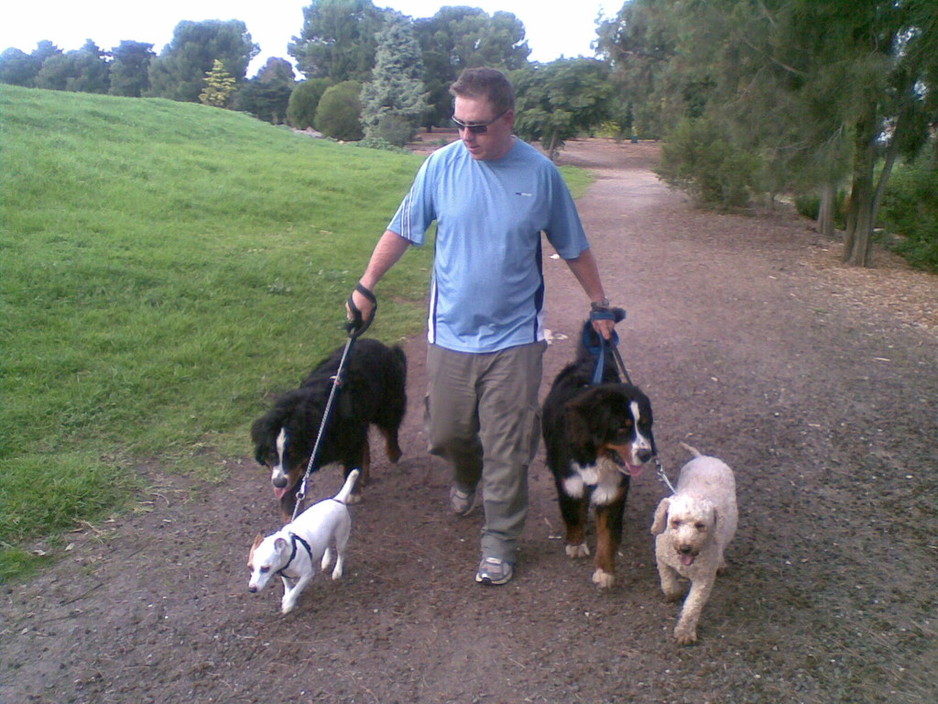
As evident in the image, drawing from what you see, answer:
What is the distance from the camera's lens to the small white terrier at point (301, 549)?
331 centimetres

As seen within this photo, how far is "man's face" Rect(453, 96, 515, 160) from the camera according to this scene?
136 inches

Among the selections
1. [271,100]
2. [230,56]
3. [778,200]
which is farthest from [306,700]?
[230,56]

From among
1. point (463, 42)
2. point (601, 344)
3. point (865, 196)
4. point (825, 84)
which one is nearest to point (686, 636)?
point (601, 344)

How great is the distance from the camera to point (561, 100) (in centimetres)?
2902

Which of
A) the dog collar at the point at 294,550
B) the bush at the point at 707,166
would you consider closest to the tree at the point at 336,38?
the bush at the point at 707,166

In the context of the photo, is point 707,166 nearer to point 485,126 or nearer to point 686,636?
point 485,126

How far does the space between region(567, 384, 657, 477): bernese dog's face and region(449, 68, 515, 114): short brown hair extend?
143cm

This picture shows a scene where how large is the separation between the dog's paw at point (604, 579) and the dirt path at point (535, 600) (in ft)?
0.16

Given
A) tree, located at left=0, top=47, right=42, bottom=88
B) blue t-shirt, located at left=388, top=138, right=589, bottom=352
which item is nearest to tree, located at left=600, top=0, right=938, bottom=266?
blue t-shirt, located at left=388, top=138, right=589, bottom=352

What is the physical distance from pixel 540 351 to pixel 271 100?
45267 mm

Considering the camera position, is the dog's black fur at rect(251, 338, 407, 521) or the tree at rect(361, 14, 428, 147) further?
the tree at rect(361, 14, 428, 147)

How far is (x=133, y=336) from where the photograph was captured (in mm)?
6672

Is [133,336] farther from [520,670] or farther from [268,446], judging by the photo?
[520,670]

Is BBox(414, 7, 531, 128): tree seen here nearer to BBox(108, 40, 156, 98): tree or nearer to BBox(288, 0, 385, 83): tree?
BBox(288, 0, 385, 83): tree
